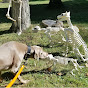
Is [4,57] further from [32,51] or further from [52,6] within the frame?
[52,6]

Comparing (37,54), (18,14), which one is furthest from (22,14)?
(37,54)

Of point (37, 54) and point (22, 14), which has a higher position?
point (22, 14)

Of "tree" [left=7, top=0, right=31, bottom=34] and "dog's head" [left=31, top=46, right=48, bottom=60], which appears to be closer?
"dog's head" [left=31, top=46, right=48, bottom=60]

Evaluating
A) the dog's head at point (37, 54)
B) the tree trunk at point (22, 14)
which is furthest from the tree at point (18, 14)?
the dog's head at point (37, 54)

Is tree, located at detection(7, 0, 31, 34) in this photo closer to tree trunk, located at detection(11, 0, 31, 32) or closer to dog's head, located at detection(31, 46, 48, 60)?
tree trunk, located at detection(11, 0, 31, 32)

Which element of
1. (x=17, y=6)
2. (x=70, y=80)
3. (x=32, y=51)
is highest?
(x=17, y=6)

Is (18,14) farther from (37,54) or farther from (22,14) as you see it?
(37,54)

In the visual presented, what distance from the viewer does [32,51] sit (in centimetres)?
303

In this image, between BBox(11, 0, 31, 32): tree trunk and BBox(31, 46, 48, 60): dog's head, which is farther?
BBox(11, 0, 31, 32): tree trunk

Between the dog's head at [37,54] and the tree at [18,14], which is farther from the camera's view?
the tree at [18,14]

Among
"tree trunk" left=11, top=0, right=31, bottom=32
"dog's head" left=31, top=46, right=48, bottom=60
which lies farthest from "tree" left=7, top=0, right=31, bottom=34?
"dog's head" left=31, top=46, right=48, bottom=60

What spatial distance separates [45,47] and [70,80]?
197cm

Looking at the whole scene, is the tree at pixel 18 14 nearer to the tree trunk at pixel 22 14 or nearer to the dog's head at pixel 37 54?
the tree trunk at pixel 22 14

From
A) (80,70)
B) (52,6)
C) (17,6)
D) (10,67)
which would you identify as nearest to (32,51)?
(10,67)
